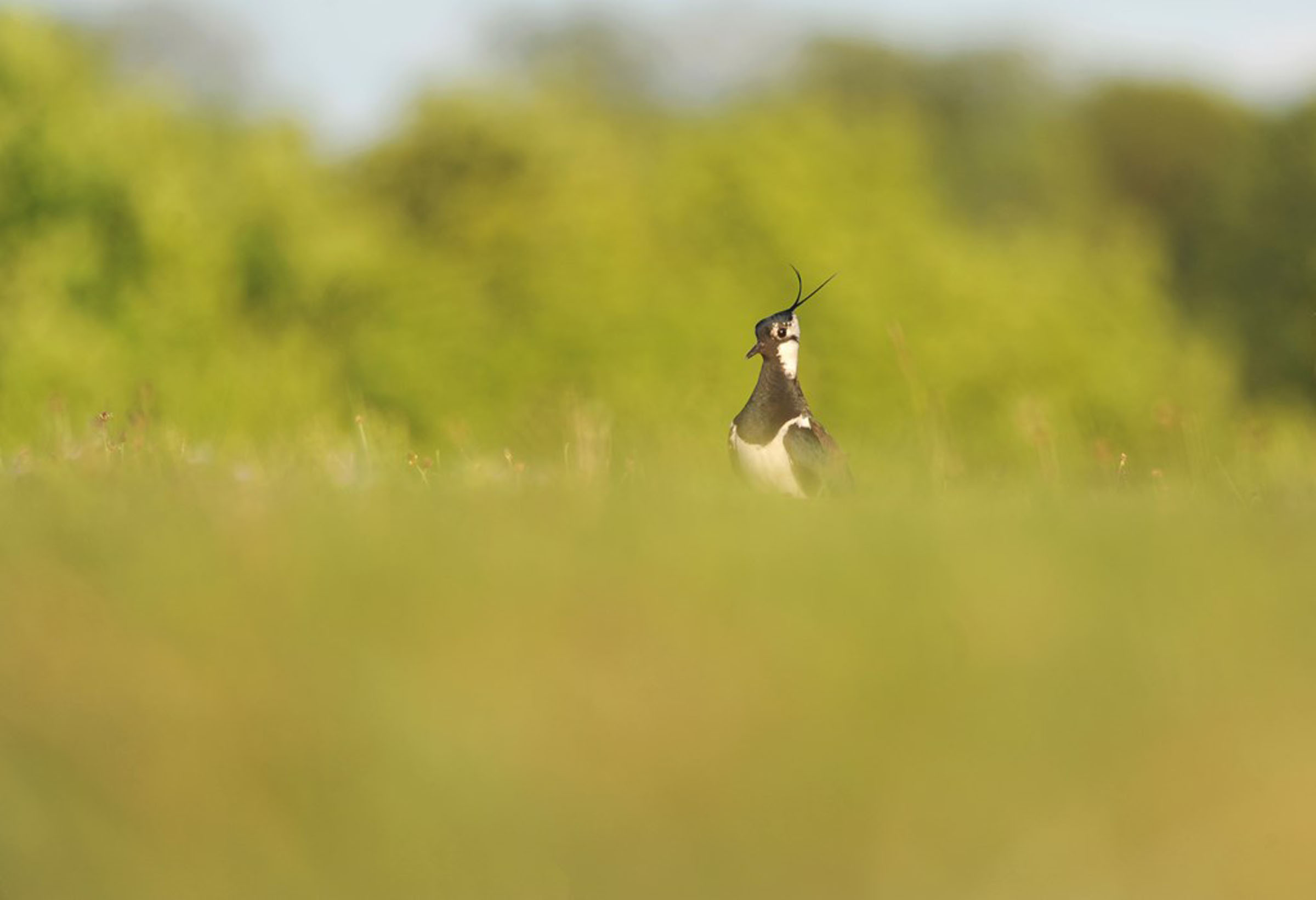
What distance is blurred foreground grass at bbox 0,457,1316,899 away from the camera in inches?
124

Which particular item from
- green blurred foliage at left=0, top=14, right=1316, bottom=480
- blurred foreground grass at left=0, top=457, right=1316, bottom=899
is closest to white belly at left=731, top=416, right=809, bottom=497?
blurred foreground grass at left=0, top=457, right=1316, bottom=899

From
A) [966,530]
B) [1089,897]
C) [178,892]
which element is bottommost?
[1089,897]

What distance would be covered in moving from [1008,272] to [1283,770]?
39867 mm

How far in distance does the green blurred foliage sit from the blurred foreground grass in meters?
21.1

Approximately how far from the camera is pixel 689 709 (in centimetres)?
322

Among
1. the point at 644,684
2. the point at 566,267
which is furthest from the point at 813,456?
the point at 566,267

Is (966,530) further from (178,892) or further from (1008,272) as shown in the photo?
(1008,272)

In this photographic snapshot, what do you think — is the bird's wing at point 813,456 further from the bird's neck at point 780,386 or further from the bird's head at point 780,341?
the bird's head at point 780,341

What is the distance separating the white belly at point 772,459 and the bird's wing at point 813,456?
0.02 m

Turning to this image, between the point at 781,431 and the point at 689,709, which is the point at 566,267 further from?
the point at 689,709

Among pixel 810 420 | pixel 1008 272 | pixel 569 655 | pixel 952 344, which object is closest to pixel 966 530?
pixel 569 655

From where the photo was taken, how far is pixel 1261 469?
6949 mm

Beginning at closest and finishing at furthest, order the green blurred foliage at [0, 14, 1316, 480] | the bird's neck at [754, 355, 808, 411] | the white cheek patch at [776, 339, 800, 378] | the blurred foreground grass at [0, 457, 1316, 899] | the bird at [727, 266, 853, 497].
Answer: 1. the blurred foreground grass at [0, 457, 1316, 899]
2. the bird at [727, 266, 853, 497]
3. the bird's neck at [754, 355, 808, 411]
4. the white cheek patch at [776, 339, 800, 378]
5. the green blurred foliage at [0, 14, 1316, 480]

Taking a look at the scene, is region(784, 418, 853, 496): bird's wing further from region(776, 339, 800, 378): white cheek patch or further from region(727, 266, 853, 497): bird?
region(776, 339, 800, 378): white cheek patch
